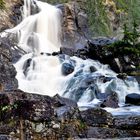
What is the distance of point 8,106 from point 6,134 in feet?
1.80

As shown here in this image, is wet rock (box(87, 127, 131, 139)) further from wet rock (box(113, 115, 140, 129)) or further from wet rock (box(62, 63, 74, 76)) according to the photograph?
wet rock (box(62, 63, 74, 76))

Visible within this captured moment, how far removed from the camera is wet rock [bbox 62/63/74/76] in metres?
25.9

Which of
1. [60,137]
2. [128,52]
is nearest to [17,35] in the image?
[128,52]

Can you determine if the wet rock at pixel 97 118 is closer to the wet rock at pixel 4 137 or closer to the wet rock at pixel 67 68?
the wet rock at pixel 4 137

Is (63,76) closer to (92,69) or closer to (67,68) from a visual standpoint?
(67,68)

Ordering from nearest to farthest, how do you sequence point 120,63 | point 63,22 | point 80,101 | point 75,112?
point 75,112 < point 80,101 < point 120,63 < point 63,22

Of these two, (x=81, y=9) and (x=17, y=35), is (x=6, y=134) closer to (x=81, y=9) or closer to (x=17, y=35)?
(x=17, y=35)

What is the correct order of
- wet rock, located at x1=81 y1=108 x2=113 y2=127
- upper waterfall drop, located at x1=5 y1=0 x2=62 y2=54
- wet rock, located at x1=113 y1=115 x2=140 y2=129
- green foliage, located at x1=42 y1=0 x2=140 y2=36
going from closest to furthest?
wet rock, located at x1=81 y1=108 x2=113 y2=127 < wet rock, located at x1=113 y1=115 x2=140 y2=129 < upper waterfall drop, located at x1=5 y1=0 x2=62 y2=54 < green foliage, located at x1=42 y1=0 x2=140 y2=36

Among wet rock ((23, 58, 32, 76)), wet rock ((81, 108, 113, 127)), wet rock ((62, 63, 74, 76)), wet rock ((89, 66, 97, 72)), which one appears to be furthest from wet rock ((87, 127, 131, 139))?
wet rock ((23, 58, 32, 76))

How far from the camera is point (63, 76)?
25578 mm

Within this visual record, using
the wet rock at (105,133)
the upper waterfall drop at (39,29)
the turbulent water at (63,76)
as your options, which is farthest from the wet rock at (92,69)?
the wet rock at (105,133)

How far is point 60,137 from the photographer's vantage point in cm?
769

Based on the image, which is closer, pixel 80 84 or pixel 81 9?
pixel 80 84

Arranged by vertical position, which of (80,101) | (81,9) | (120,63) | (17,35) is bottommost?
(80,101)
